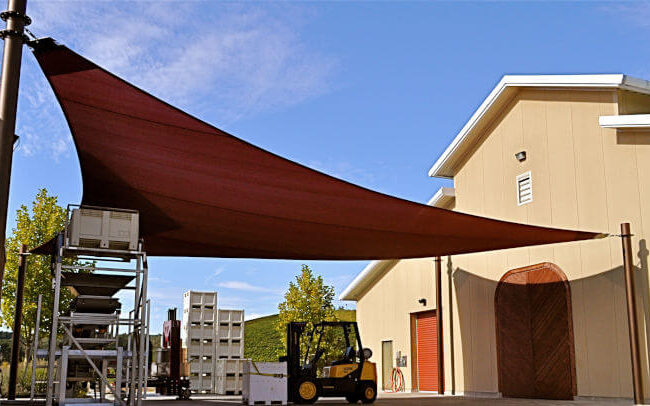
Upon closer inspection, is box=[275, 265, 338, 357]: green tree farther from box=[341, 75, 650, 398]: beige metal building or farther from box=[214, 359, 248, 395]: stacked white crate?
box=[341, 75, 650, 398]: beige metal building

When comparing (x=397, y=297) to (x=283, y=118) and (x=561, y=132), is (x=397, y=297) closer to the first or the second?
(x=561, y=132)

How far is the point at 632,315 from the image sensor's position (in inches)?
398

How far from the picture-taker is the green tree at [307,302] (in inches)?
912

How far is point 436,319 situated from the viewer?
15.3 meters

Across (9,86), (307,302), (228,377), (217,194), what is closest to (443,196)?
(228,377)

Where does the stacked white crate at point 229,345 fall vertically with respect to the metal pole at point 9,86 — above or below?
below

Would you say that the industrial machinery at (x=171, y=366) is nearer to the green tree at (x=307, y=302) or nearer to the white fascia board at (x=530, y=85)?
the white fascia board at (x=530, y=85)

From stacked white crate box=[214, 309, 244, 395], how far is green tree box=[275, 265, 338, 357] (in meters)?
4.43

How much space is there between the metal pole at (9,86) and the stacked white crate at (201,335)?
12394mm

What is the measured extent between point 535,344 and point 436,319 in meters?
3.01

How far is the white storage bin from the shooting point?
11414 mm

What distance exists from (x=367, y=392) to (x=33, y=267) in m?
8.75

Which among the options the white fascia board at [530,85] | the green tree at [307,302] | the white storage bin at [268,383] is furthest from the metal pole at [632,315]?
the green tree at [307,302]

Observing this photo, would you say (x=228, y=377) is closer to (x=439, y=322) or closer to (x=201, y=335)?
(x=201, y=335)
